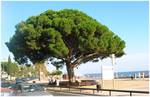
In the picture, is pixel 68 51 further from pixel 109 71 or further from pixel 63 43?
pixel 109 71

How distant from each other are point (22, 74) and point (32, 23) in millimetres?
127422

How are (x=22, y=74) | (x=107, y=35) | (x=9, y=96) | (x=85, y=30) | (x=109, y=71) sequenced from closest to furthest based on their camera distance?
(x=9, y=96) → (x=109, y=71) → (x=85, y=30) → (x=107, y=35) → (x=22, y=74)

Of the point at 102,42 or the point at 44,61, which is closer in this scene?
the point at 102,42

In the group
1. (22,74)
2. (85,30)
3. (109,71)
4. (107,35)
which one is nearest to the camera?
(109,71)

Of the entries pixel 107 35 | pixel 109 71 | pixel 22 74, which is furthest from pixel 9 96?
pixel 22 74

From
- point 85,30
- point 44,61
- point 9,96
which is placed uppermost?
point 85,30

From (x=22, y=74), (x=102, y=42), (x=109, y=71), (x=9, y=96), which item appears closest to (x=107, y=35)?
(x=102, y=42)

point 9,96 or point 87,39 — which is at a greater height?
point 87,39

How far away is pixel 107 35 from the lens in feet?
154

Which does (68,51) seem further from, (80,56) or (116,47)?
(116,47)

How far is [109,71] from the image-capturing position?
32906 mm

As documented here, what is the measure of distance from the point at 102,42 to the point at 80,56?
3.95 metres

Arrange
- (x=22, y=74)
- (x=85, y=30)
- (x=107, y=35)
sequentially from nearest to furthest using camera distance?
(x=85, y=30) → (x=107, y=35) → (x=22, y=74)

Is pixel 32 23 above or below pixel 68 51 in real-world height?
above
